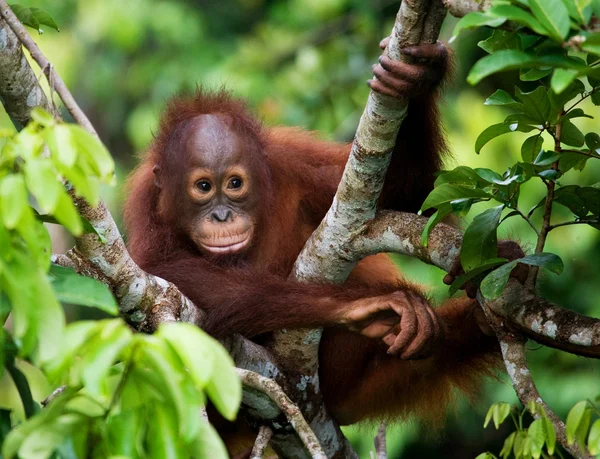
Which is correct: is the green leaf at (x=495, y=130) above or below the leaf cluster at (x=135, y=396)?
above

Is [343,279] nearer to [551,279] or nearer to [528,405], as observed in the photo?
[528,405]

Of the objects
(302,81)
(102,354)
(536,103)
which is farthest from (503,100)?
(302,81)

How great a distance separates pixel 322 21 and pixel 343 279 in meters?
4.36

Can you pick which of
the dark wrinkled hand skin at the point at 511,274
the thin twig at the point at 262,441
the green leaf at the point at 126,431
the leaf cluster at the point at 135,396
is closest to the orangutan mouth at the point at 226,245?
the thin twig at the point at 262,441

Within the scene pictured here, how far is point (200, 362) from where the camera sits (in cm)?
120

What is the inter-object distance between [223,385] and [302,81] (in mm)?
5226

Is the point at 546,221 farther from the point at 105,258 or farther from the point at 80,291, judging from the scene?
the point at 80,291

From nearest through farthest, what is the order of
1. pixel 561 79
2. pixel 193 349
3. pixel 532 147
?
pixel 193 349
pixel 561 79
pixel 532 147

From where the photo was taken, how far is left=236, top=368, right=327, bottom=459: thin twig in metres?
2.12

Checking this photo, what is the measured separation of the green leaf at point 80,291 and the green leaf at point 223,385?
33cm

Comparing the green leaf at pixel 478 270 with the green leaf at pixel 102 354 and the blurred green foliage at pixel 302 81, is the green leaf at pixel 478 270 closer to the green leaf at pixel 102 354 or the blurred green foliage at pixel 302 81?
the green leaf at pixel 102 354

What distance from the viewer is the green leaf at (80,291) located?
62.0 inches

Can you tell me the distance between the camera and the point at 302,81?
20.8 feet

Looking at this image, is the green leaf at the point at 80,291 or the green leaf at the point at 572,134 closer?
the green leaf at the point at 80,291
